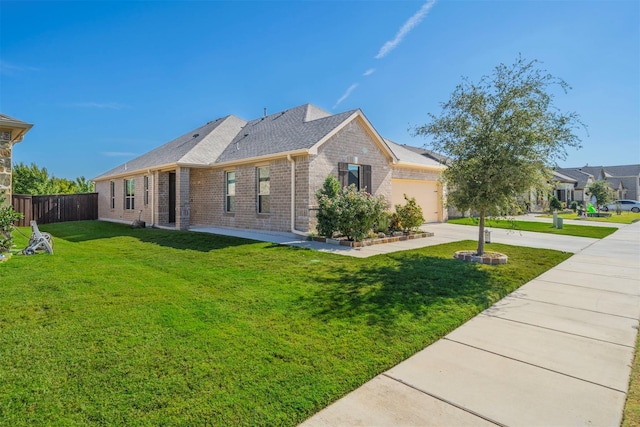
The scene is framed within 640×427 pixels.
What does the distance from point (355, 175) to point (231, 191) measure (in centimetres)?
577

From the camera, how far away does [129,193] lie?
19359mm

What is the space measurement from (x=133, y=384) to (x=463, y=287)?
16.8 ft

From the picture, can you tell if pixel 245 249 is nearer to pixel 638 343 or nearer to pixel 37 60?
pixel 638 343

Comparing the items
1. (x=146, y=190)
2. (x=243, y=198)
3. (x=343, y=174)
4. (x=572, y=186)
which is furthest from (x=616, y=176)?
(x=146, y=190)

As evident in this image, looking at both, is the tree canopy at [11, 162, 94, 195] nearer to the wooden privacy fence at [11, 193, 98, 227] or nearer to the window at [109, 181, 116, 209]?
the wooden privacy fence at [11, 193, 98, 227]

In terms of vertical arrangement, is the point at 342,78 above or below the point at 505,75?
above

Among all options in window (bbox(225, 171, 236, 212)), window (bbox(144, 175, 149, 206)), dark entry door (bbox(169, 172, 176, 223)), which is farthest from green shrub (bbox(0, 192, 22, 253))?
dark entry door (bbox(169, 172, 176, 223))

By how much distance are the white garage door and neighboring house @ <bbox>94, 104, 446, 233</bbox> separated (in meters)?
0.06

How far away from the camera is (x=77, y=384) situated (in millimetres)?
2691

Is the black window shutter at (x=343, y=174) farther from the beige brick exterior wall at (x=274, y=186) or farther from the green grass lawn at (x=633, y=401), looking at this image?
the green grass lawn at (x=633, y=401)

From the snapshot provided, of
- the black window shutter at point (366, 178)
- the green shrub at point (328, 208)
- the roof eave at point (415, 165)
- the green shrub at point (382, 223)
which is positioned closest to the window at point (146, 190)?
the green shrub at point (328, 208)

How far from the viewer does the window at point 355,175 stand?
12734 millimetres

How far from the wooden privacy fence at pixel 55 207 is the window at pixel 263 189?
1597 cm

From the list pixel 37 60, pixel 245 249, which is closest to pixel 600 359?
pixel 245 249
